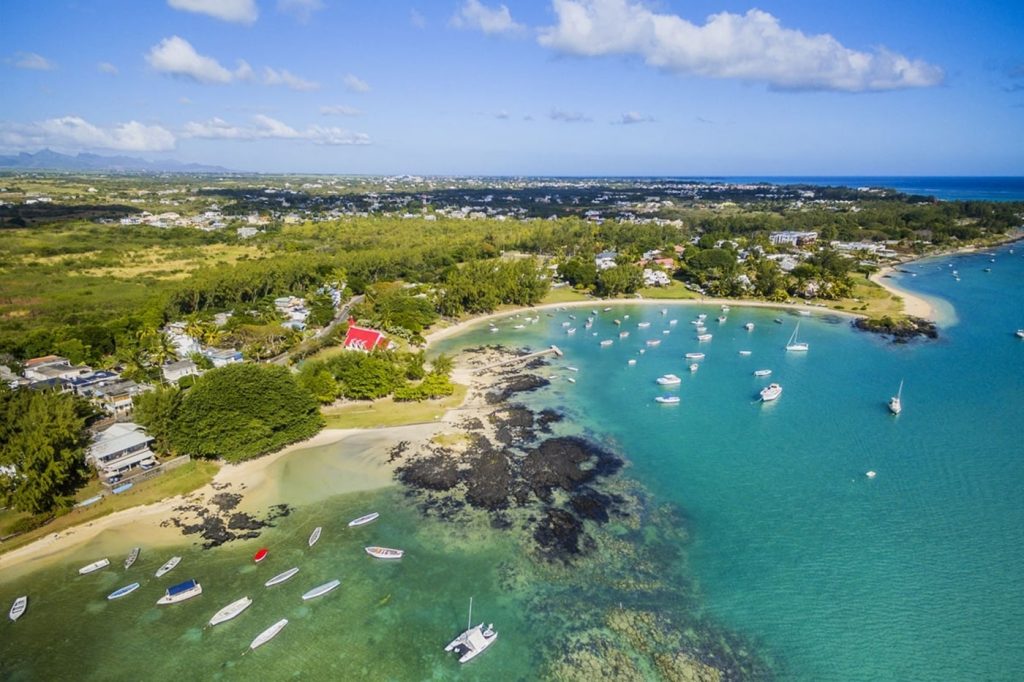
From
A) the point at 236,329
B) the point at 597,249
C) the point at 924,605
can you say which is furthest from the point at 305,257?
the point at 924,605

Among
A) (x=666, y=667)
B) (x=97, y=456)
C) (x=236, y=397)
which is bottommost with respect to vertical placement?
(x=666, y=667)

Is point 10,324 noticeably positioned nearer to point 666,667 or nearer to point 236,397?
point 236,397

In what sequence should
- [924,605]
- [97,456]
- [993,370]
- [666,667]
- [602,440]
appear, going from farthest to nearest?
1. [993,370]
2. [602,440]
3. [97,456]
4. [924,605]
5. [666,667]

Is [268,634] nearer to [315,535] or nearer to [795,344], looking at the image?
[315,535]

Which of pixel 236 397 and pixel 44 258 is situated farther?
pixel 44 258

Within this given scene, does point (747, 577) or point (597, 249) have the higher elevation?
point (597, 249)

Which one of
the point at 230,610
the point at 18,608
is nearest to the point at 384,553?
the point at 230,610

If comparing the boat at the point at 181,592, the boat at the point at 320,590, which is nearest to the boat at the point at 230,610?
the boat at the point at 181,592
